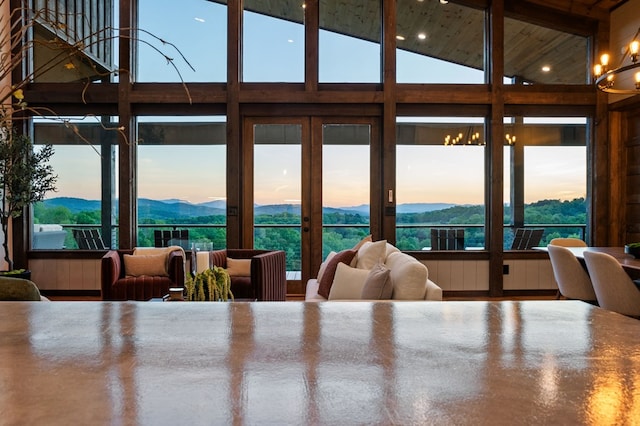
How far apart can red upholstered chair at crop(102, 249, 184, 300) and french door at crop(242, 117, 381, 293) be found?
48.4 inches

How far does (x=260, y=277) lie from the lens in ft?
13.3

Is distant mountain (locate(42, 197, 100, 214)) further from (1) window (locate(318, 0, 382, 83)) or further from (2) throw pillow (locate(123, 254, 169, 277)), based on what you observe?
(1) window (locate(318, 0, 382, 83))

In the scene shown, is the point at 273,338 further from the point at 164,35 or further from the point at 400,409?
the point at 164,35

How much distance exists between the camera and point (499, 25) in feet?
18.2

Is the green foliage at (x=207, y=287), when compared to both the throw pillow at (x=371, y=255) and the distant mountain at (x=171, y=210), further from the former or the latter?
the distant mountain at (x=171, y=210)

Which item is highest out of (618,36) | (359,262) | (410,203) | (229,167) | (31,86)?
(618,36)

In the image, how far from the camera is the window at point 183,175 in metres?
5.76

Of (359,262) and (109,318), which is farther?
(359,262)

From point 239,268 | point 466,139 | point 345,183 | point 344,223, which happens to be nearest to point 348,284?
point 239,268

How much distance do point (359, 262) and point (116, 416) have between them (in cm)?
309

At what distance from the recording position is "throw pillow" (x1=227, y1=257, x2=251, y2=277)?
14.9 feet

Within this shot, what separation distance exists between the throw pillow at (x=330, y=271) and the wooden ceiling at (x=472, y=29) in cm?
347

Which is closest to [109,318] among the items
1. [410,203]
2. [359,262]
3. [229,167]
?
[359,262]

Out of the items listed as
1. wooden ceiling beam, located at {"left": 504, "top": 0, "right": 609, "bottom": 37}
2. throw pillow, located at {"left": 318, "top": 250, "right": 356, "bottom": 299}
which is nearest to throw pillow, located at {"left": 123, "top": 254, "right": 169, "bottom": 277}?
throw pillow, located at {"left": 318, "top": 250, "right": 356, "bottom": 299}
